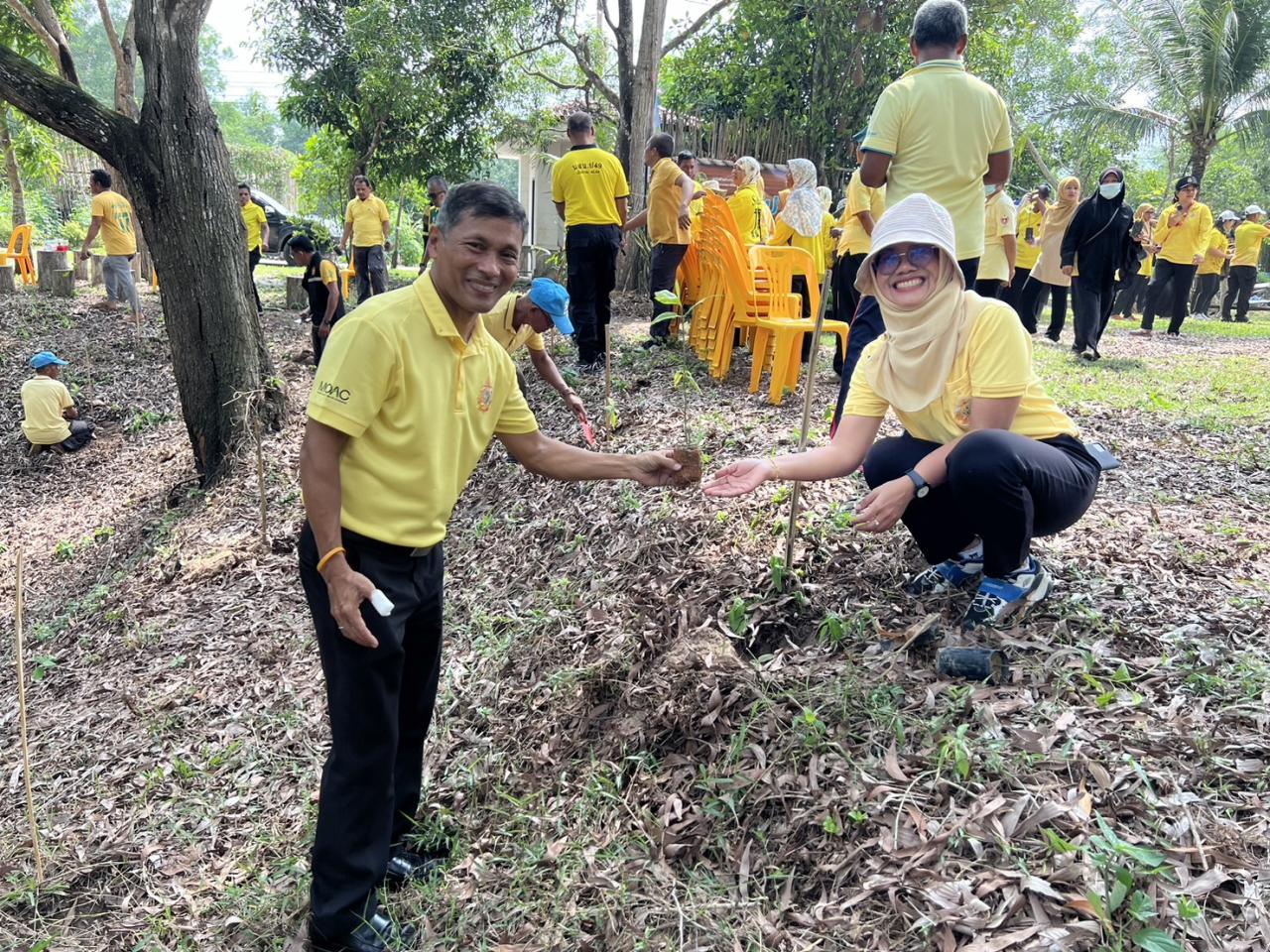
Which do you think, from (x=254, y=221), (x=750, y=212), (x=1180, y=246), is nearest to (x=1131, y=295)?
(x=1180, y=246)

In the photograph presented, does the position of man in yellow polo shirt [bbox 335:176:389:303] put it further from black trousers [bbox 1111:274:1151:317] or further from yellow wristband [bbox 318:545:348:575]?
black trousers [bbox 1111:274:1151:317]

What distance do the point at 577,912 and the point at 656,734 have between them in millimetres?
634

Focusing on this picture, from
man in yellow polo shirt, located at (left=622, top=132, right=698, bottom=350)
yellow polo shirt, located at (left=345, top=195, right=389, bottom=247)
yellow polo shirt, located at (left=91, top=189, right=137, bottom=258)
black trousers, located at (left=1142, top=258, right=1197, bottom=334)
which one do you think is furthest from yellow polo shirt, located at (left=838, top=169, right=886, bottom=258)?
yellow polo shirt, located at (left=91, top=189, right=137, bottom=258)

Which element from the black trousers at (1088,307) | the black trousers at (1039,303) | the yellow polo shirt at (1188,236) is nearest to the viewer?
the black trousers at (1088,307)

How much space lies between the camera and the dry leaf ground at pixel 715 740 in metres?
2.14

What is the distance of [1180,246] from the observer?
11.6 meters

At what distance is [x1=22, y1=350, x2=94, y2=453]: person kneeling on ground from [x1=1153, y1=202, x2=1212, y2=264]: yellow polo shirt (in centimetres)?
1338

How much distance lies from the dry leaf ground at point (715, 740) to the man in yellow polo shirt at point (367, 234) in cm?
691

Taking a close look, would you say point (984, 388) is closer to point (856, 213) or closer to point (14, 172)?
point (856, 213)

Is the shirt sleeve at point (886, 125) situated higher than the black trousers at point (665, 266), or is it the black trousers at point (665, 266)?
the shirt sleeve at point (886, 125)

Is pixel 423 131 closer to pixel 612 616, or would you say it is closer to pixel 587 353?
pixel 587 353

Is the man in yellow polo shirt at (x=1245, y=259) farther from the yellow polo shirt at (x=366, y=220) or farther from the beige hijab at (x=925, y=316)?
the beige hijab at (x=925, y=316)

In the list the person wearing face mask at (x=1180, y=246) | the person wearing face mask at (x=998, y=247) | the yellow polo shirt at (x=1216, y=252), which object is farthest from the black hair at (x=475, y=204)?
the yellow polo shirt at (x=1216, y=252)

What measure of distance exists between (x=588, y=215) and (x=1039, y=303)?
6.72m
